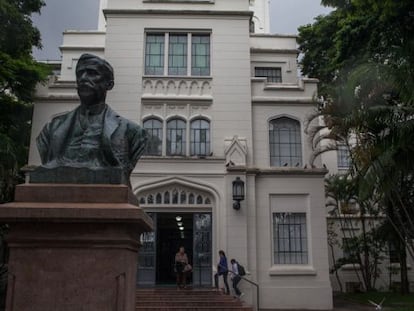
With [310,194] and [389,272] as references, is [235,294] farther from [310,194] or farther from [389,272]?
[389,272]

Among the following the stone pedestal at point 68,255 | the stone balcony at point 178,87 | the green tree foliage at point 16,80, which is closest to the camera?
the stone pedestal at point 68,255

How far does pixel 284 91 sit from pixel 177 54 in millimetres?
4834

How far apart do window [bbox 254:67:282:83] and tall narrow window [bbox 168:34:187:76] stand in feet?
15.1

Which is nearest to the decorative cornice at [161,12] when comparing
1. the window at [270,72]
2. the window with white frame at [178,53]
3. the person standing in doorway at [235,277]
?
the window with white frame at [178,53]

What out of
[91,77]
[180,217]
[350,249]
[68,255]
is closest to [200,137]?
[180,217]

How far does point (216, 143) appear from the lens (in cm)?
2019

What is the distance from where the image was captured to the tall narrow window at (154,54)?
2112 cm

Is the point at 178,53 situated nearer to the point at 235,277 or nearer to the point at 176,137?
the point at 176,137

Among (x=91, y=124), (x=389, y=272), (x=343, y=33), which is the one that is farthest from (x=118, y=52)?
(x=389, y=272)

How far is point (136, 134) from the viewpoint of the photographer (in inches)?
268

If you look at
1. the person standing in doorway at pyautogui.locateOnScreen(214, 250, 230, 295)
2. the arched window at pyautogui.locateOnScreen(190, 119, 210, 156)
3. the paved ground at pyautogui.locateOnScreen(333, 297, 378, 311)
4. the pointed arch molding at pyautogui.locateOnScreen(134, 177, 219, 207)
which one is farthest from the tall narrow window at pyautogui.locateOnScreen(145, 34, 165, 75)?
the paved ground at pyautogui.locateOnScreen(333, 297, 378, 311)

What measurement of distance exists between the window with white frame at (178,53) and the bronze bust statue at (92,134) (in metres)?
14.4

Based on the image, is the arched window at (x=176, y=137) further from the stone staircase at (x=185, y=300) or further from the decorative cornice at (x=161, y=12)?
the stone staircase at (x=185, y=300)

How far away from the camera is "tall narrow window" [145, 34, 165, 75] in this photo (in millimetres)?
21125
